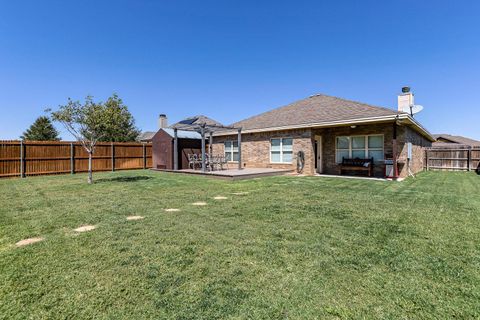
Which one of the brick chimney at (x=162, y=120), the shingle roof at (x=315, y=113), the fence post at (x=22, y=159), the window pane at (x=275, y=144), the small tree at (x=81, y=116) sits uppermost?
the brick chimney at (x=162, y=120)

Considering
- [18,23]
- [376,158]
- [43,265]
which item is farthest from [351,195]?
[18,23]

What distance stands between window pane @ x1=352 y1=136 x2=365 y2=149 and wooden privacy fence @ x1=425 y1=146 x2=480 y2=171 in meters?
9.70

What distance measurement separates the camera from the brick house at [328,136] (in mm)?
11562

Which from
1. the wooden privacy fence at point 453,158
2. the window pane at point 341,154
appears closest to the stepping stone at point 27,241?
the window pane at point 341,154

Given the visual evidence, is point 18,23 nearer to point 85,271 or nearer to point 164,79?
point 164,79

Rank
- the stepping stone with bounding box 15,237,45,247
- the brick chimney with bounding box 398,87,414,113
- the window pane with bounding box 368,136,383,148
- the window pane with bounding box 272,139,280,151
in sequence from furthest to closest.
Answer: the window pane with bounding box 272,139,280,151, the brick chimney with bounding box 398,87,414,113, the window pane with bounding box 368,136,383,148, the stepping stone with bounding box 15,237,45,247

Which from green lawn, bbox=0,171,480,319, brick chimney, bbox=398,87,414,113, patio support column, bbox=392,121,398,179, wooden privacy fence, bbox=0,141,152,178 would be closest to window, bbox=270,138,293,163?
patio support column, bbox=392,121,398,179

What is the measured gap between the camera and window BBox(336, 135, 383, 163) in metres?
12.2

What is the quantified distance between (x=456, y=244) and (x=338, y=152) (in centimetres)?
1046

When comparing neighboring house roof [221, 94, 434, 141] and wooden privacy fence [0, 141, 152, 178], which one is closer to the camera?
neighboring house roof [221, 94, 434, 141]

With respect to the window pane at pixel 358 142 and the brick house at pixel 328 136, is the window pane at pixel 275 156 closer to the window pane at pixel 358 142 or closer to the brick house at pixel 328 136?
the brick house at pixel 328 136

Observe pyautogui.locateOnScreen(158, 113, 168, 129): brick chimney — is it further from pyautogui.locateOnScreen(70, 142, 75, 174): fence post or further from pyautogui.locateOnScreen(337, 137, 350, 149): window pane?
pyautogui.locateOnScreen(337, 137, 350, 149): window pane

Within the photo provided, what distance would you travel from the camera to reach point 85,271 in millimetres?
2713

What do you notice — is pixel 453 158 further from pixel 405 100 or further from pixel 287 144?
pixel 287 144
